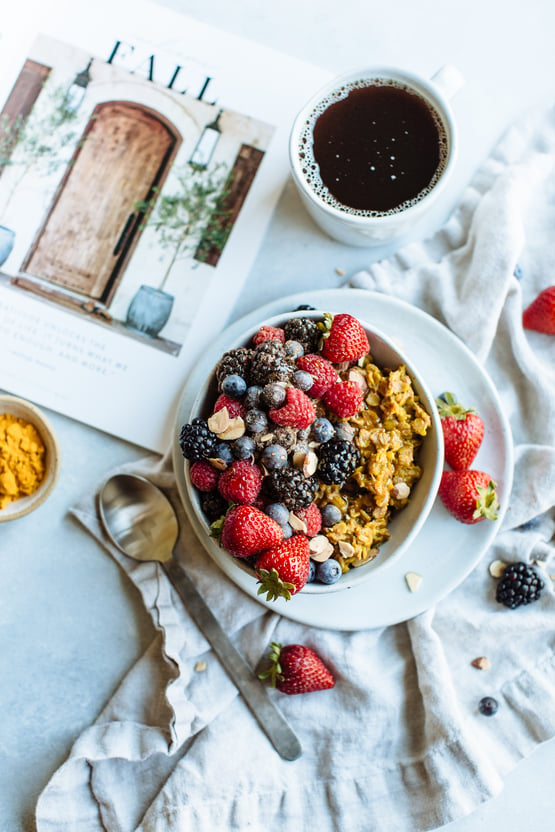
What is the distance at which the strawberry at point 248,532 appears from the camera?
1.02 metres

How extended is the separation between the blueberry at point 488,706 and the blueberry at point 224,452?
0.74 metres

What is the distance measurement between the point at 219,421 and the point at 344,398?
21 centimetres

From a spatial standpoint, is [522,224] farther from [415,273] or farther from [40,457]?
[40,457]

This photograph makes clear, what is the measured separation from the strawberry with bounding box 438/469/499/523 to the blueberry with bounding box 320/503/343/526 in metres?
0.26

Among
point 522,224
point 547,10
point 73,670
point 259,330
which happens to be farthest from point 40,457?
point 547,10

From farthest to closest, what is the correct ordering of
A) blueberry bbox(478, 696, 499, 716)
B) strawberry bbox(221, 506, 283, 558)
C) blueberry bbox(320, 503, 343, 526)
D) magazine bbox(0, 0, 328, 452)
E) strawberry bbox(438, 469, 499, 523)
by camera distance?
1. magazine bbox(0, 0, 328, 452)
2. blueberry bbox(478, 696, 499, 716)
3. strawberry bbox(438, 469, 499, 523)
4. blueberry bbox(320, 503, 343, 526)
5. strawberry bbox(221, 506, 283, 558)

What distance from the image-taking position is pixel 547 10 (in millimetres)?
1513

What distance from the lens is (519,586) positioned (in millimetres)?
1358

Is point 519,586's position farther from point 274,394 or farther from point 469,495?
point 274,394

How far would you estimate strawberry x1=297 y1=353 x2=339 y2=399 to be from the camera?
1093 mm

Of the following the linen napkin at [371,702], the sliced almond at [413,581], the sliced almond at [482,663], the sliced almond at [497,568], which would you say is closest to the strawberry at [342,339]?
the linen napkin at [371,702]

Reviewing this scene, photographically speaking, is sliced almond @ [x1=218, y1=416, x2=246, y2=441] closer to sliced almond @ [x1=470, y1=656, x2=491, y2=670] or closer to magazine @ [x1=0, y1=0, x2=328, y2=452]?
magazine @ [x1=0, y1=0, x2=328, y2=452]

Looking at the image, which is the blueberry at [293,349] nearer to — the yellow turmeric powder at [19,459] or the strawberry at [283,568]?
the strawberry at [283,568]

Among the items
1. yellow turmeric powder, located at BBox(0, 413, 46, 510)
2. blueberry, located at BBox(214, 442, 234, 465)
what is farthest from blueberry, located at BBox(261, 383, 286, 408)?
yellow turmeric powder, located at BBox(0, 413, 46, 510)
